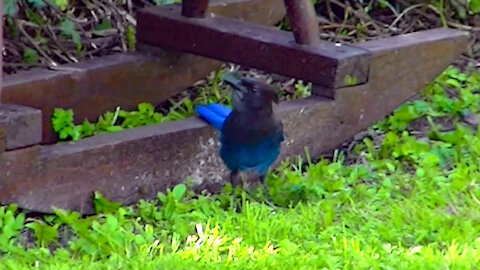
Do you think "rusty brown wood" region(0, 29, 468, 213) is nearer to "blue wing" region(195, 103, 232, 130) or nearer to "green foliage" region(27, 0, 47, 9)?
"blue wing" region(195, 103, 232, 130)

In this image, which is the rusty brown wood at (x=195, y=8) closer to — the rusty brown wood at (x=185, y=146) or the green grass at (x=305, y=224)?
the rusty brown wood at (x=185, y=146)

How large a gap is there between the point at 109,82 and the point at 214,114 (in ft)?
2.34

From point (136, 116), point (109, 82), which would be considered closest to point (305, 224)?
point (136, 116)

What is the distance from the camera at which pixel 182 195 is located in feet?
13.3

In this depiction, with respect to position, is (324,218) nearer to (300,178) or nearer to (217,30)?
(300,178)

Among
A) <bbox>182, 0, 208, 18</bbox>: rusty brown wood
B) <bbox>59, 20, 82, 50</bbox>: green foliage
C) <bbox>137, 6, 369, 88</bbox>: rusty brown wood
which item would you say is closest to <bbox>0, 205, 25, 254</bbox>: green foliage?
<bbox>137, 6, 369, 88</bbox>: rusty brown wood

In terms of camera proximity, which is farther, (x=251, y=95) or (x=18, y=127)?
(x=251, y=95)

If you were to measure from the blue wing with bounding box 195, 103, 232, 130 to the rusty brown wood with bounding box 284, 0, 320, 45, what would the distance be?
449 millimetres

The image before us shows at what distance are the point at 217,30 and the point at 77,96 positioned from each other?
1.99 feet

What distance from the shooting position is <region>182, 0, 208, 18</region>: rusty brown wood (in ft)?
16.1

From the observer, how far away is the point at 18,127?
12.0 ft

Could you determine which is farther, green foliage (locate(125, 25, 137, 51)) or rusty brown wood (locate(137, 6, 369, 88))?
green foliage (locate(125, 25, 137, 51))

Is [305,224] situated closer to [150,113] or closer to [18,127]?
[18,127]

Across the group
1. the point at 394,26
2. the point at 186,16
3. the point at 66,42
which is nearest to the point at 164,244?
the point at 186,16
